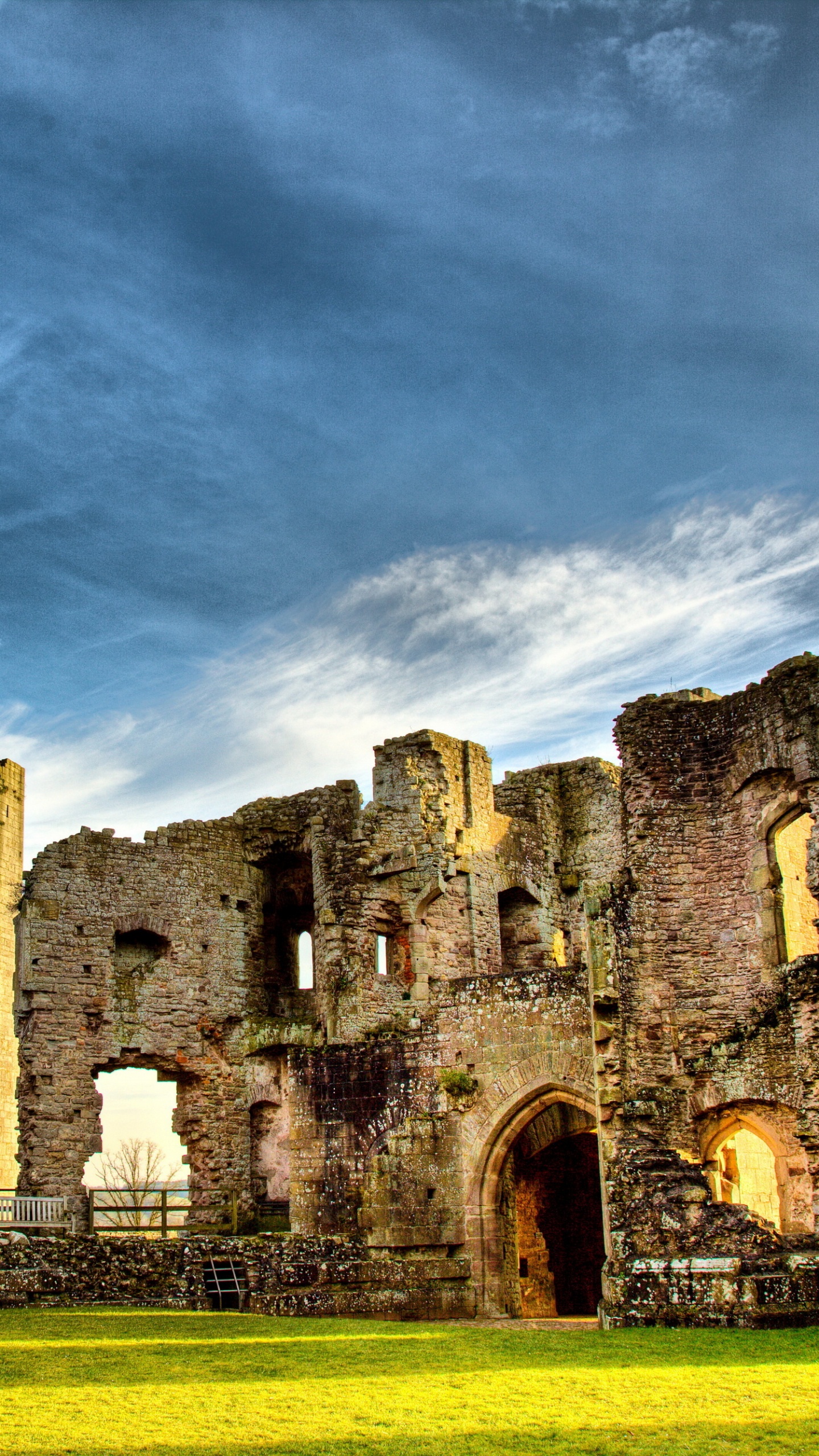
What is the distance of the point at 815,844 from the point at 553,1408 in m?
9.71

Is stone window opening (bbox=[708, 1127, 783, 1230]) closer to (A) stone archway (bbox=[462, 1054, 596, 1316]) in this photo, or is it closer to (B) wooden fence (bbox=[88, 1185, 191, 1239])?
(A) stone archway (bbox=[462, 1054, 596, 1316])

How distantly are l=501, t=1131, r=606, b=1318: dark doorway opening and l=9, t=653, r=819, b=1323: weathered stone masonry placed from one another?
0.05 m

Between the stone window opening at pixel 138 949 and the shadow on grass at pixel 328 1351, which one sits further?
the stone window opening at pixel 138 949

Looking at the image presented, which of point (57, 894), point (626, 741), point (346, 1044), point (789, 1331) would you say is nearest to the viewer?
point (789, 1331)

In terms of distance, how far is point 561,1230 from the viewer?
2039cm

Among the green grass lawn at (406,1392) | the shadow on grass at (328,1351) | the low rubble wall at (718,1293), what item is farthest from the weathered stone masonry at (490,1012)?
the green grass lawn at (406,1392)

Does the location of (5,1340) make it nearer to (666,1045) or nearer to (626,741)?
(666,1045)

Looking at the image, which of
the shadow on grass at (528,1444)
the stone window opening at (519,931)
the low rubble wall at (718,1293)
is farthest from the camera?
the stone window opening at (519,931)

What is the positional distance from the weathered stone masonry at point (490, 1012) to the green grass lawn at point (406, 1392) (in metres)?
1.87

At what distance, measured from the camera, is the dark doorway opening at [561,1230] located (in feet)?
63.7

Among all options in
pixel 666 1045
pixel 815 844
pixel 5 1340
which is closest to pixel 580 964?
pixel 666 1045

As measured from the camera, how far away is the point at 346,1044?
17.3 m

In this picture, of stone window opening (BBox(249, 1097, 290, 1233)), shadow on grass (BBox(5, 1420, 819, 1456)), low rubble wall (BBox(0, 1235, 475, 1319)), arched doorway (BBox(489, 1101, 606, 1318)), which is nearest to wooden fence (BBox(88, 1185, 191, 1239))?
stone window opening (BBox(249, 1097, 290, 1233))

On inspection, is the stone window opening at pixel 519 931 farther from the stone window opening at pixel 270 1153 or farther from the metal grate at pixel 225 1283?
the metal grate at pixel 225 1283
